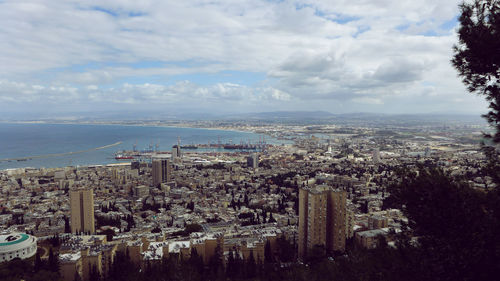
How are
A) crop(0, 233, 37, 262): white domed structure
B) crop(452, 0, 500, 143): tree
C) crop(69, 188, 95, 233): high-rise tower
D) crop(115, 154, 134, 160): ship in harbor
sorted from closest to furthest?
crop(452, 0, 500, 143): tree
crop(0, 233, 37, 262): white domed structure
crop(69, 188, 95, 233): high-rise tower
crop(115, 154, 134, 160): ship in harbor

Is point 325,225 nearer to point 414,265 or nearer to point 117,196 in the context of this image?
point 414,265

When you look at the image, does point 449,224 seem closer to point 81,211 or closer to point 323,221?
point 323,221

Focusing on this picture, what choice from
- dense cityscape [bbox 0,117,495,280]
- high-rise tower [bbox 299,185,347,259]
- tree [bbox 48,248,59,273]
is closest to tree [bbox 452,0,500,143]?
dense cityscape [bbox 0,117,495,280]

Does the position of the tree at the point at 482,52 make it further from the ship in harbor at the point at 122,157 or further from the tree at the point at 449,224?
the ship in harbor at the point at 122,157

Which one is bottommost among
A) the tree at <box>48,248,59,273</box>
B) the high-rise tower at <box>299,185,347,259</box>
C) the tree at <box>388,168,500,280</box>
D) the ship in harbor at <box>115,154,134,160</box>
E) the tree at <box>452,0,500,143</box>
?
the ship in harbor at <box>115,154,134,160</box>

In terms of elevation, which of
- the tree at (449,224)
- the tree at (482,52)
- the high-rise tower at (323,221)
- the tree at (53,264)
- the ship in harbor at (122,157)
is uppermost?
the tree at (482,52)

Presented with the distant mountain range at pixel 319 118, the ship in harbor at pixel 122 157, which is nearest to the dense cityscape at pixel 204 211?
the ship in harbor at pixel 122 157

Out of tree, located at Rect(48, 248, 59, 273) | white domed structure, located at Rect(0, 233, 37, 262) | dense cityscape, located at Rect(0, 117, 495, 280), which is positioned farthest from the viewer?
white domed structure, located at Rect(0, 233, 37, 262)

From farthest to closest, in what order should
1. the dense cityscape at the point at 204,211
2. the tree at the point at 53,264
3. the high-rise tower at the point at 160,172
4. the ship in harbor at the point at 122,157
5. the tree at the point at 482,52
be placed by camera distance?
the ship in harbor at the point at 122,157, the high-rise tower at the point at 160,172, the dense cityscape at the point at 204,211, the tree at the point at 53,264, the tree at the point at 482,52

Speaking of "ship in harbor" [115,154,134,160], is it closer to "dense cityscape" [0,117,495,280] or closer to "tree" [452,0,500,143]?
"dense cityscape" [0,117,495,280]

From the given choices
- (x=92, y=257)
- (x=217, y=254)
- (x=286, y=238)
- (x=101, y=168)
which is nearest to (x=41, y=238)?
(x=92, y=257)
